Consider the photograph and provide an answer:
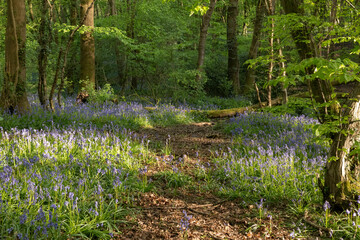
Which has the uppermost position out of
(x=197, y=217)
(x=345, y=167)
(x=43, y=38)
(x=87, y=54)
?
(x=43, y=38)

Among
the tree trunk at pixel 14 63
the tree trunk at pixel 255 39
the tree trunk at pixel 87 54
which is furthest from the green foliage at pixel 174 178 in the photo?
the tree trunk at pixel 255 39

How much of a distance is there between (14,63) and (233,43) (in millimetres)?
12093

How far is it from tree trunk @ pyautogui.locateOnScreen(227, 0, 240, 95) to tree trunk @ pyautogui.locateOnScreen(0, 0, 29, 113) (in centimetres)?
1143

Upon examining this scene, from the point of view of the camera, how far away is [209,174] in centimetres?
493

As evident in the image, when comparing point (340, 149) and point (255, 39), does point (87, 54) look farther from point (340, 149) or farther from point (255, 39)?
point (340, 149)

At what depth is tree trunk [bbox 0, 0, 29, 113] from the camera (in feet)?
26.6

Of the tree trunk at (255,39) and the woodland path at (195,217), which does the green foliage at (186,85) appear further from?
the woodland path at (195,217)

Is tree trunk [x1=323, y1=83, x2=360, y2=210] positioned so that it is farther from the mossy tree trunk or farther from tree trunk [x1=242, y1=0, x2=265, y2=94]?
tree trunk [x1=242, y1=0, x2=265, y2=94]

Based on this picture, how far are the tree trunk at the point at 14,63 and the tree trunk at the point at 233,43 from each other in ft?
37.5

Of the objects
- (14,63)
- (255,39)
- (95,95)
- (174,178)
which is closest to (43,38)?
(14,63)

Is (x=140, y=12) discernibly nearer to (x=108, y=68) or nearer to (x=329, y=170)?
(x=108, y=68)

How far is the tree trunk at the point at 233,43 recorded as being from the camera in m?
17.0

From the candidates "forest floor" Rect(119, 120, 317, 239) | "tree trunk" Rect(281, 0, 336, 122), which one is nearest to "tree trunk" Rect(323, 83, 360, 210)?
"tree trunk" Rect(281, 0, 336, 122)

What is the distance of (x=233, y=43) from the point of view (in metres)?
17.0
